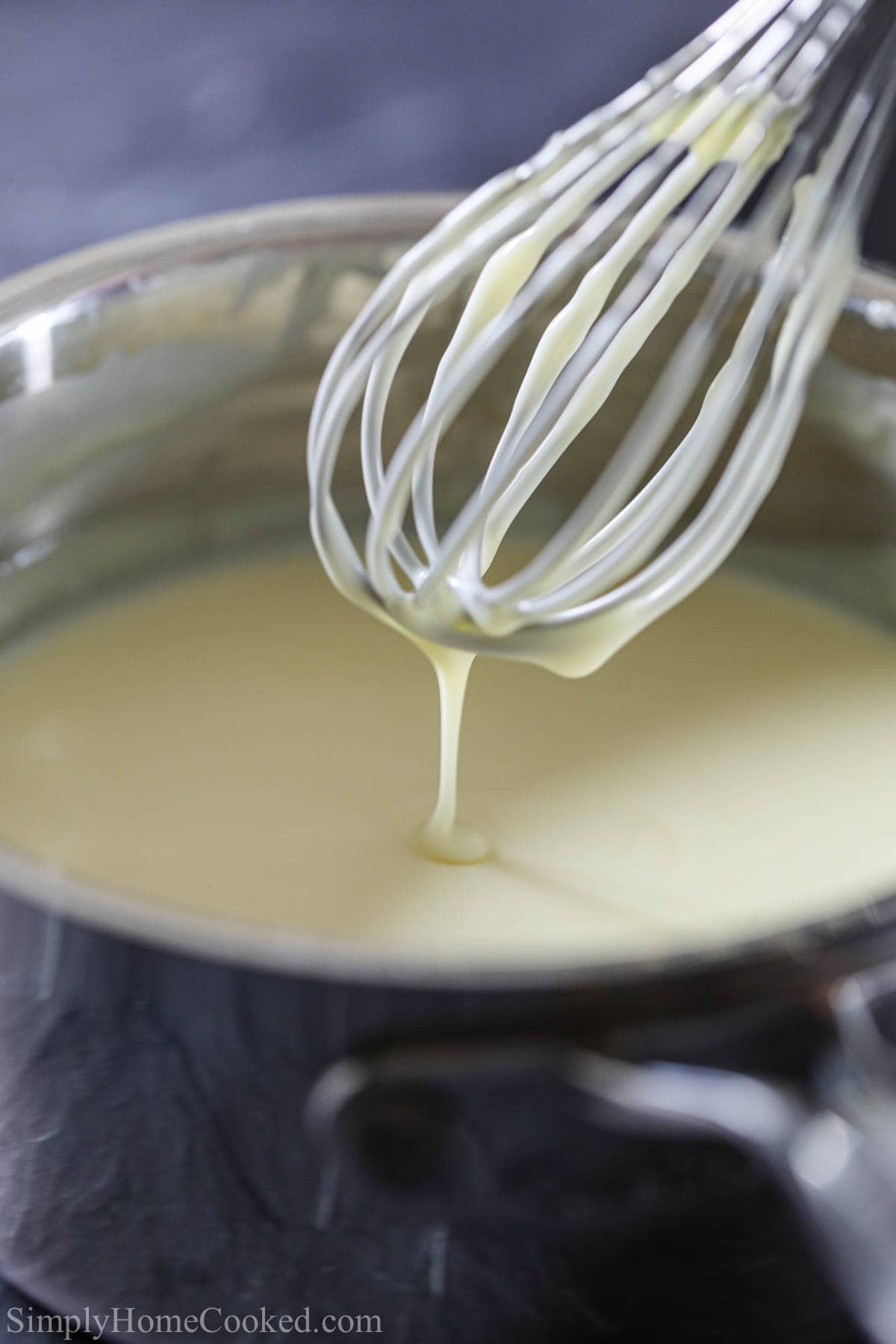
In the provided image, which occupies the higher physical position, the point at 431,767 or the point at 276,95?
the point at 276,95

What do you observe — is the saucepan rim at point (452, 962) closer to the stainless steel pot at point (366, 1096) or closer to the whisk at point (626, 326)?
the stainless steel pot at point (366, 1096)

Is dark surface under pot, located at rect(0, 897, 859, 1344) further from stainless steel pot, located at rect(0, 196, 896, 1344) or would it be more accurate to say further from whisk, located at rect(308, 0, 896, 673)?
whisk, located at rect(308, 0, 896, 673)

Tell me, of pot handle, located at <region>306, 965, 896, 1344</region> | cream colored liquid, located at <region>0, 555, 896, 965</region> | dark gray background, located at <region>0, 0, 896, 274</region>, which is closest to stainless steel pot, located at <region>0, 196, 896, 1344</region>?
pot handle, located at <region>306, 965, 896, 1344</region>

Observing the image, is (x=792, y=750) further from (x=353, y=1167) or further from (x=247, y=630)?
(x=353, y=1167)

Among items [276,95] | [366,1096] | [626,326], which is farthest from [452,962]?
[276,95]

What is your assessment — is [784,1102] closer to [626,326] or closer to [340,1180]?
[340,1180]

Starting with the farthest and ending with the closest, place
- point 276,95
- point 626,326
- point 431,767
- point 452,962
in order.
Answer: point 276,95 < point 431,767 < point 626,326 < point 452,962
